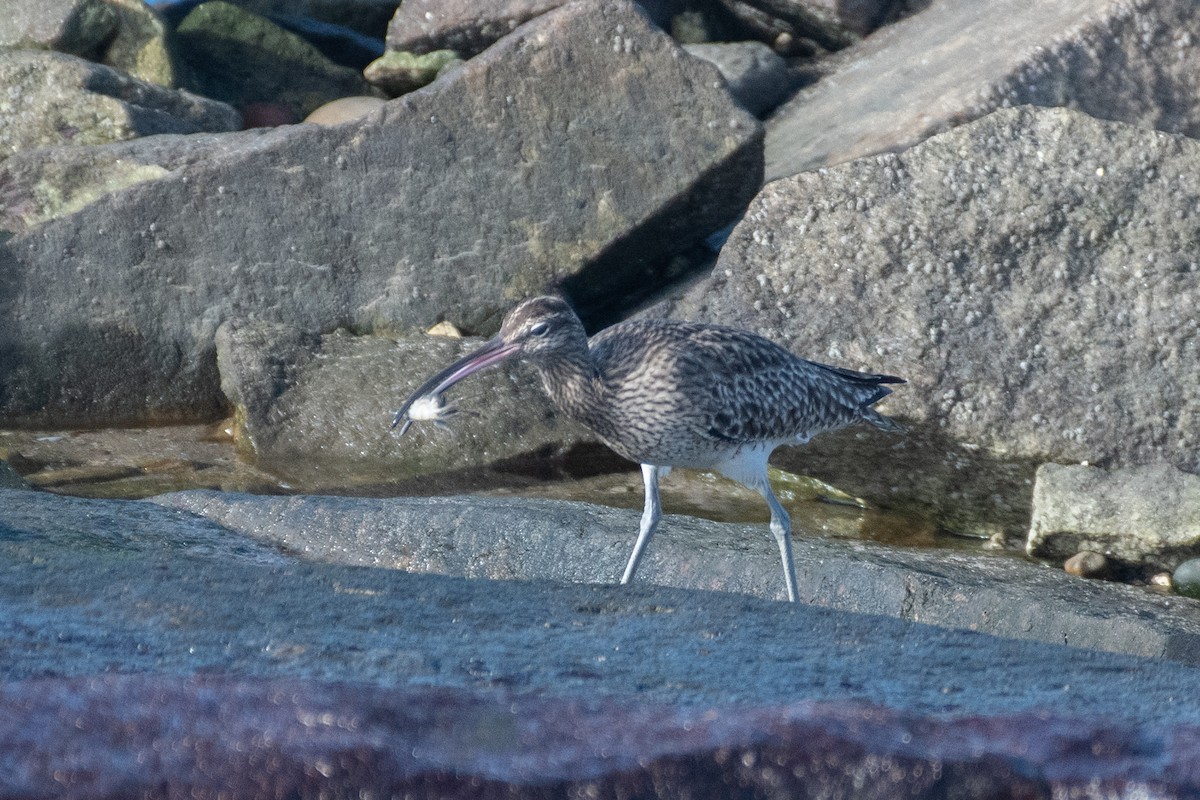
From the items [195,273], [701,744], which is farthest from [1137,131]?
[701,744]

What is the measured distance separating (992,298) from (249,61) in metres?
6.84

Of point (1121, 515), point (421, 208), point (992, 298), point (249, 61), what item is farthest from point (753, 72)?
point (1121, 515)

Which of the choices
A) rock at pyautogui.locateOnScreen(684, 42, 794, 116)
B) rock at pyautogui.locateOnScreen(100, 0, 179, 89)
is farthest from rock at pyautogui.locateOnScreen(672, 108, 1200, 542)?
rock at pyautogui.locateOnScreen(100, 0, 179, 89)

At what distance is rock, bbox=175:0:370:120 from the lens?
11.2m

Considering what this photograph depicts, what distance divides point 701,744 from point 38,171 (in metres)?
7.05

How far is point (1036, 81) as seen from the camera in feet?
26.2

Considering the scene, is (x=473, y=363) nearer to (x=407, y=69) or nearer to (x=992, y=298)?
(x=992, y=298)

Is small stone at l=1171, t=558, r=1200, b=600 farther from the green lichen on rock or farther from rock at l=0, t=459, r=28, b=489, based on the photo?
the green lichen on rock

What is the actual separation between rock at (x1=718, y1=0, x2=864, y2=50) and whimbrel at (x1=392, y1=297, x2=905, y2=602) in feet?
17.7

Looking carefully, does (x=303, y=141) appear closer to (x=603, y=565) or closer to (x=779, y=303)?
(x=779, y=303)

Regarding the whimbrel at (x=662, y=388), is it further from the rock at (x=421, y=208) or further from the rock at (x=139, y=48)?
the rock at (x=139, y=48)

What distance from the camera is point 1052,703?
2203 millimetres

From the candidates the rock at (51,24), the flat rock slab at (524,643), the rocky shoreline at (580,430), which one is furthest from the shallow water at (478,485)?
the flat rock slab at (524,643)

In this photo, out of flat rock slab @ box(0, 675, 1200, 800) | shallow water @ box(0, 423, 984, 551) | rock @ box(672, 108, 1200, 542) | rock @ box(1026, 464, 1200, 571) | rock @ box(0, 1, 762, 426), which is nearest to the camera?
flat rock slab @ box(0, 675, 1200, 800)
